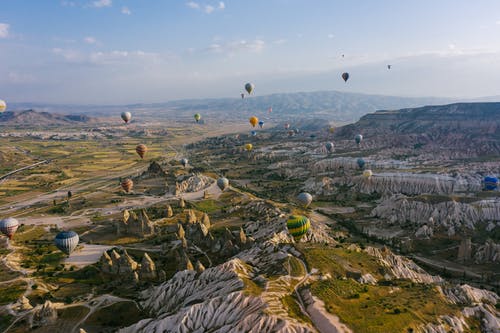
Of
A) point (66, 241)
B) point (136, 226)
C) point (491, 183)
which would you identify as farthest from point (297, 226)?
point (491, 183)

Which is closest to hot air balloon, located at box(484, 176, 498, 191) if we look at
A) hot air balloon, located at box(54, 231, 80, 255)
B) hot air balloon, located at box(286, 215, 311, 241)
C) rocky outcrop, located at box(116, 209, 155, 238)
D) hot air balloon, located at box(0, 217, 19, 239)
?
hot air balloon, located at box(286, 215, 311, 241)

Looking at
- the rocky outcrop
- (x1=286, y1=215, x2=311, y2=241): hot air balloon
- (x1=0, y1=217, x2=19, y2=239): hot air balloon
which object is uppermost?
(x1=286, y1=215, x2=311, y2=241): hot air balloon

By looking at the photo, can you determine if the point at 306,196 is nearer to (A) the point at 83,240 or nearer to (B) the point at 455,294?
→ (B) the point at 455,294

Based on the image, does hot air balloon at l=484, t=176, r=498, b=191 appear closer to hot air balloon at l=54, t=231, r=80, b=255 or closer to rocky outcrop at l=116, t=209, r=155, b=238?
rocky outcrop at l=116, t=209, r=155, b=238

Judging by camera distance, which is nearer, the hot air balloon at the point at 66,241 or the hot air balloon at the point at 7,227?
the hot air balloon at the point at 66,241

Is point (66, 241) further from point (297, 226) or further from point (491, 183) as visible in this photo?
point (491, 183)

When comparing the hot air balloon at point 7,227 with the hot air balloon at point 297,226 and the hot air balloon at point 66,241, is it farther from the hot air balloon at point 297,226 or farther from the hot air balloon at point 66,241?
the hot air balloon at point 297,226

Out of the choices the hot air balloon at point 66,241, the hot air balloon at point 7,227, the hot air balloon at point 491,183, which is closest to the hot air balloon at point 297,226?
the hot air balloon at point 66,241

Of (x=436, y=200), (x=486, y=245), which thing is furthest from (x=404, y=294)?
(x=436, y=200)
